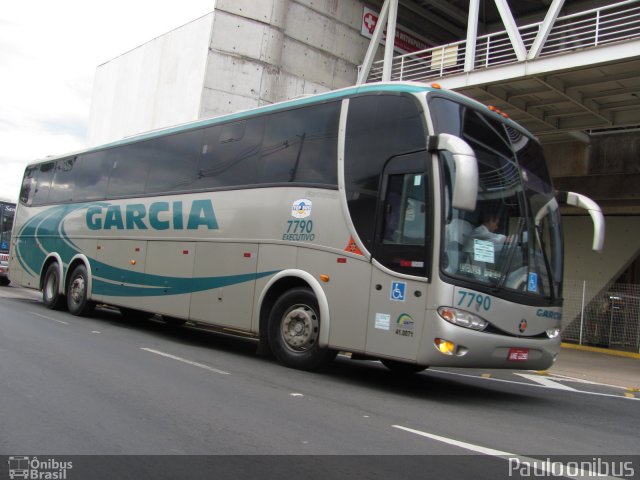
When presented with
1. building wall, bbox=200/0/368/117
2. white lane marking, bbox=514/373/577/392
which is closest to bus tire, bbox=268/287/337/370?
white lane marking, bbox=514/373/577/392

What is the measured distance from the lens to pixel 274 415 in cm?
547

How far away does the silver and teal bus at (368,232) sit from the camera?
21.3ft

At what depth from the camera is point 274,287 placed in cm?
848

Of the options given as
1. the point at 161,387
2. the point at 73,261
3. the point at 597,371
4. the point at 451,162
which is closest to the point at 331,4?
the point at 73,261

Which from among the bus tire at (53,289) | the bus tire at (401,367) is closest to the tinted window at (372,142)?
the bus tire at (401,367)

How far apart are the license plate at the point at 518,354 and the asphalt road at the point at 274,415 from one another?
60 centimetres

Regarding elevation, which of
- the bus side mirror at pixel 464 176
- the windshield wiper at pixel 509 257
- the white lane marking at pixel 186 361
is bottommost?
the white lane marking at pixel 186 361

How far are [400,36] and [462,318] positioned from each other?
1956cm

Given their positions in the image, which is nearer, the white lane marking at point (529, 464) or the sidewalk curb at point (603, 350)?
the white lane marking at point (529, 464)

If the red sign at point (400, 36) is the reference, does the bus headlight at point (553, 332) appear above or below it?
below

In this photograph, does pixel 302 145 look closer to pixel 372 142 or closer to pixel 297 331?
pixel 372 142

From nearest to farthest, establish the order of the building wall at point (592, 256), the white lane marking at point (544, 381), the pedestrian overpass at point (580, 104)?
the white lane marking at point (544, 381), the pedestrian overpass at point (580, 104), the building wall at point (592, 256)

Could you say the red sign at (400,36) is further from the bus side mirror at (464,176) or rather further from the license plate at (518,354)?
the license plate at (518,354)

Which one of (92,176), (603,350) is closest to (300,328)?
(92,176)
